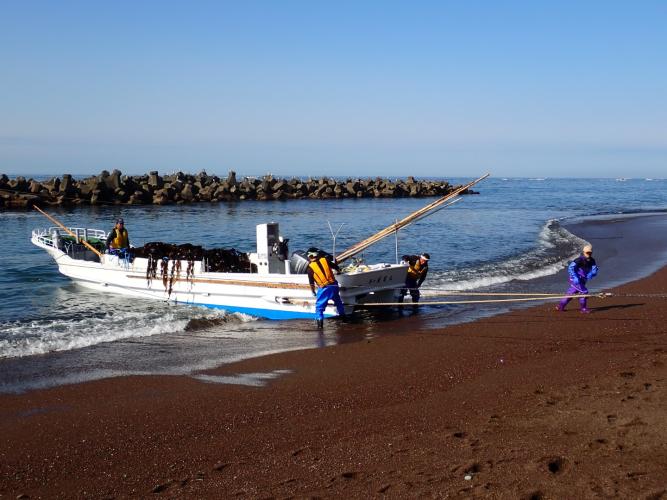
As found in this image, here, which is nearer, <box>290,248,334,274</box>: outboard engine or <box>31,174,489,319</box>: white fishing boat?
<box>31,174,489,319</box>: white fishing boat

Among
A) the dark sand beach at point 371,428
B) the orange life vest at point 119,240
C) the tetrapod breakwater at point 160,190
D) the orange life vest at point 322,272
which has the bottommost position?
the dark sand beach at point 371,428

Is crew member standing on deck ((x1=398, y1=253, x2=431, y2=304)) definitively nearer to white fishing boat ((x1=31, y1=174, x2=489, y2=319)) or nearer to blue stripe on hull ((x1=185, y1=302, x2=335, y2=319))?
white fishing boat ((x1=31, y1=174, x2=489, y2=319))

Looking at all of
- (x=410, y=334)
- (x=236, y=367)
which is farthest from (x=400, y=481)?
(x=410, y=334)

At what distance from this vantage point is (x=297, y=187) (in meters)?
63.6

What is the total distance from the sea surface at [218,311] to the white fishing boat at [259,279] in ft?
1.14

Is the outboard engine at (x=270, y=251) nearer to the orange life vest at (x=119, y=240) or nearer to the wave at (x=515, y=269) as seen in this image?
the wave at (x=515, y=269)

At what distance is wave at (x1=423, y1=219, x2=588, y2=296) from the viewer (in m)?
17.6

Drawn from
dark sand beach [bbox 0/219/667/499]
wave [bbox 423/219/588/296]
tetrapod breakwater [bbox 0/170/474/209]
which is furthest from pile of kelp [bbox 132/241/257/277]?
tetrapod breakwater [bbox 0/170/474/209]

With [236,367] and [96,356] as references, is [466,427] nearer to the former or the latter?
[236,367]

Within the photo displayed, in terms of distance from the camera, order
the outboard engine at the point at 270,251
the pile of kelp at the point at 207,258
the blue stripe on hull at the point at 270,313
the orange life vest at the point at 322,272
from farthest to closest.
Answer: the pile of kelp at the point at 207,258 < the outboard engine at the point at 270,251 < the blue stripe on hull at the point at 270,313 < the orange life vest at the point at 322,272

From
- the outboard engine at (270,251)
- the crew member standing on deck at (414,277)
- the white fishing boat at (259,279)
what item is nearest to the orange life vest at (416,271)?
the crew member standing on deck at (414,277)

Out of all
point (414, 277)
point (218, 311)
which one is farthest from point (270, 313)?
point (414, 277)

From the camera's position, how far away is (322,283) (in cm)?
1201

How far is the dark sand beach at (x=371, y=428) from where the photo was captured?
17.1 ft
